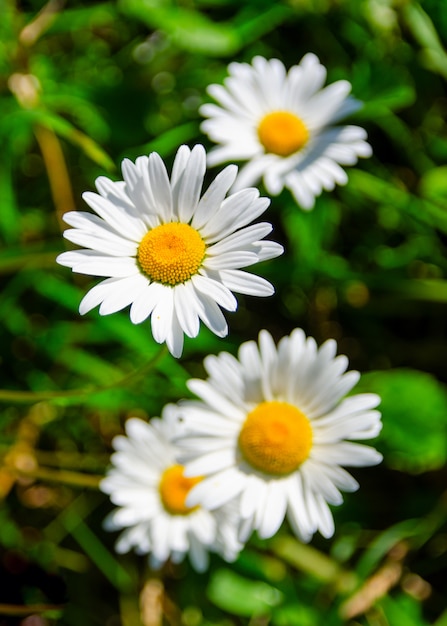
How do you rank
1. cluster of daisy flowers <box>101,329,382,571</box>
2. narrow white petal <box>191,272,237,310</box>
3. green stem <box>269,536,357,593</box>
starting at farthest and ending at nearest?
green stem <box>269,536,357,593</box>
cluster of daisy flowers <box>101,329,382,571</box>
narrow white petal <box>191,272,237,310</box>

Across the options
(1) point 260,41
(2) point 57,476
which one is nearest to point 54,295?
(2) point 57,476

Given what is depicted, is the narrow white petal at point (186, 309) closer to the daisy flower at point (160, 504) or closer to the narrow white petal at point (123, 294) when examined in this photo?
the narrow white petal at point (123, 294)

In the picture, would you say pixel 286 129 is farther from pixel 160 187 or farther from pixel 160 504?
pixel 160 504

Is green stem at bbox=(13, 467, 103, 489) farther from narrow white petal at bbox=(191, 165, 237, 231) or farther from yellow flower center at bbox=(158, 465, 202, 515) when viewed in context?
narrow white petal at bbox=(191, 165, 237, 231)

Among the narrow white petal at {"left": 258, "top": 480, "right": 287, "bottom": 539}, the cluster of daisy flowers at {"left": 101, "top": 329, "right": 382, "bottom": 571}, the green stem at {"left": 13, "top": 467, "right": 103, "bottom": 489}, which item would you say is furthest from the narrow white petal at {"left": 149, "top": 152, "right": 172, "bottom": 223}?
the green stem at {"left": 13, "top": 467, "right": 103, "bottom": 489}

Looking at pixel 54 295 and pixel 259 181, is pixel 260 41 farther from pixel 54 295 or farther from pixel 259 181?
pixel 54 295
